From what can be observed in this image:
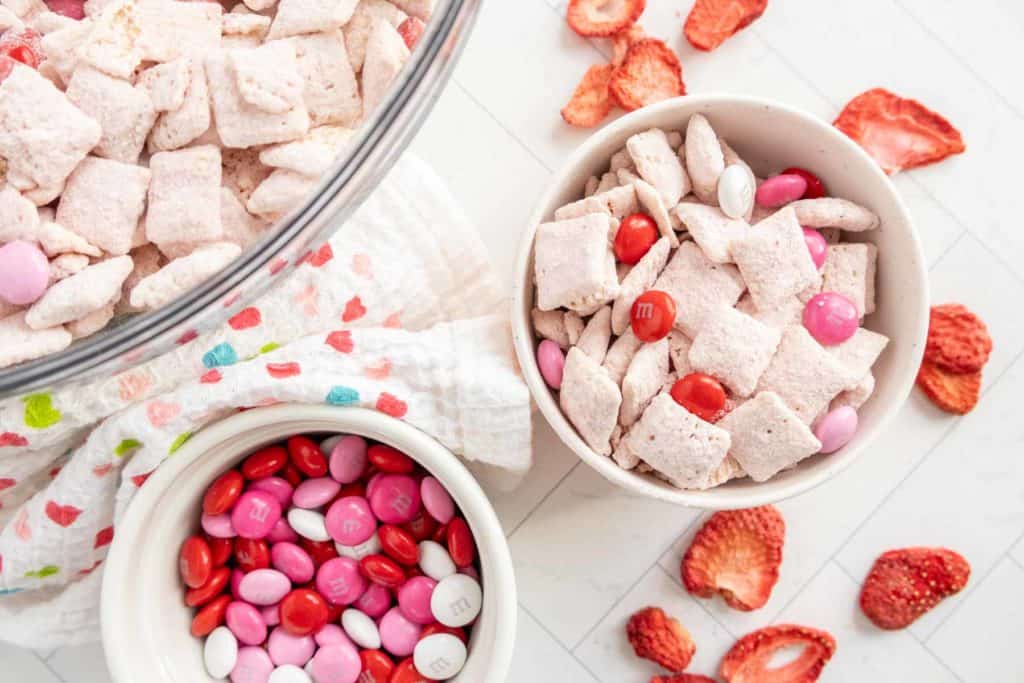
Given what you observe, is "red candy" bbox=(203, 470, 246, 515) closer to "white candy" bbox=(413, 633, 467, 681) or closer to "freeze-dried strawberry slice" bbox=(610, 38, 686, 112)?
"white candy" bbox=(413, 633, 467, 681)

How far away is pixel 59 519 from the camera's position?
0.91 m

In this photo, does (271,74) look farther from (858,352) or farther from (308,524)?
(858,352)

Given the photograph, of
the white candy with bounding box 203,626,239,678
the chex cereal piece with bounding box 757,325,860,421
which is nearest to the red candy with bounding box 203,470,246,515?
the white candy with bounding box 203,626,239,678

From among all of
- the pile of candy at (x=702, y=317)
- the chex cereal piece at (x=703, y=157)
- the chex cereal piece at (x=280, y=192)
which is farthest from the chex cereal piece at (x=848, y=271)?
the chex cereal piece at (x=280, y=192)

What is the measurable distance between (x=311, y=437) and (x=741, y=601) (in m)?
0.41

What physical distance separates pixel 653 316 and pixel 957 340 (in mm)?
332

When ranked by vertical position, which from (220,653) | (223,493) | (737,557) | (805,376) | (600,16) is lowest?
(220,653)

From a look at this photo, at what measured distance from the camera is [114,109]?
2.28 ft

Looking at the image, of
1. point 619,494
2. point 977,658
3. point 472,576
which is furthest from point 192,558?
point 977,658

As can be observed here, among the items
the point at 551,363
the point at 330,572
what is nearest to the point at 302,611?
the point at 330,572

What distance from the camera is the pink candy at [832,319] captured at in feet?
2.86

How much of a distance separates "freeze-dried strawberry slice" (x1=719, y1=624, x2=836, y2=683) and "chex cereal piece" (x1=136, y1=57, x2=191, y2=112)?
679 mm

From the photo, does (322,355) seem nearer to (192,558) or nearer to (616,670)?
(192,558)

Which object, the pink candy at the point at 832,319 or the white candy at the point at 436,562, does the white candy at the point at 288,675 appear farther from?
the pink candy at the point at 832,319
